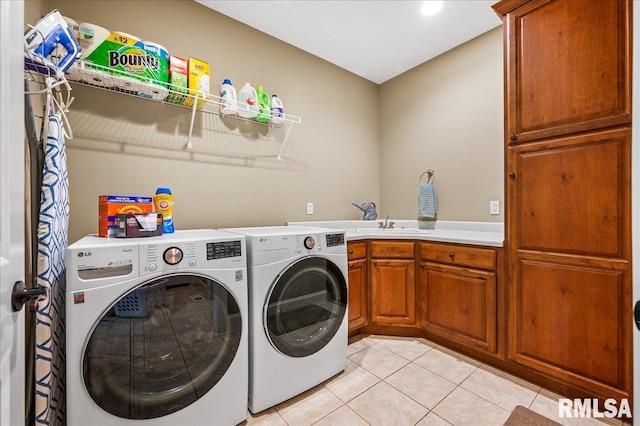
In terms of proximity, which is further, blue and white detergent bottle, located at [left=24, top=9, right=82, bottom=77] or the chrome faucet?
the chrome faucet

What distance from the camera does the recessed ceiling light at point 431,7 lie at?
2074 millimetres

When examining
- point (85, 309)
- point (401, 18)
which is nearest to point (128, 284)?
point (85, 309)

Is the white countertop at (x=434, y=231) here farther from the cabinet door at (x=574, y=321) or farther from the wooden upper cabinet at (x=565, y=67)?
the wooden upper cabinet at (x=565, y=67)

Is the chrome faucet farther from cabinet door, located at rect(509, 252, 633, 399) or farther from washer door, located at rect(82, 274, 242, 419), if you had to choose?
washer door, located at rect(82, 274, 242, 419)

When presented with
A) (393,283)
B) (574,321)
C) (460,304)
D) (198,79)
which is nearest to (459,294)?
(460,304)

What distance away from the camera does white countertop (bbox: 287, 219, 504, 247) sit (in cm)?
203

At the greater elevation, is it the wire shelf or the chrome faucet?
the wire shelf

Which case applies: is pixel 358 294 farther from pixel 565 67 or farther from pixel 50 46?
pixel 50 46

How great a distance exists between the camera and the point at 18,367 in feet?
2.17

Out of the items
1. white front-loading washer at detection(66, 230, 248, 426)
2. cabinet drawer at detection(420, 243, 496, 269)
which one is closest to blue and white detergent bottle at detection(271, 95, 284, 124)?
white front-loading washer at detection(66, 230, 248, 426)

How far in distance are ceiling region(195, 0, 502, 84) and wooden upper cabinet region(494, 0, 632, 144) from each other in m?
0.53

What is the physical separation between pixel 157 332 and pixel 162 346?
0.07 meters

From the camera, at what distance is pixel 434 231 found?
2.62m

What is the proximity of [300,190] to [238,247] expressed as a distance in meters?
1.28
